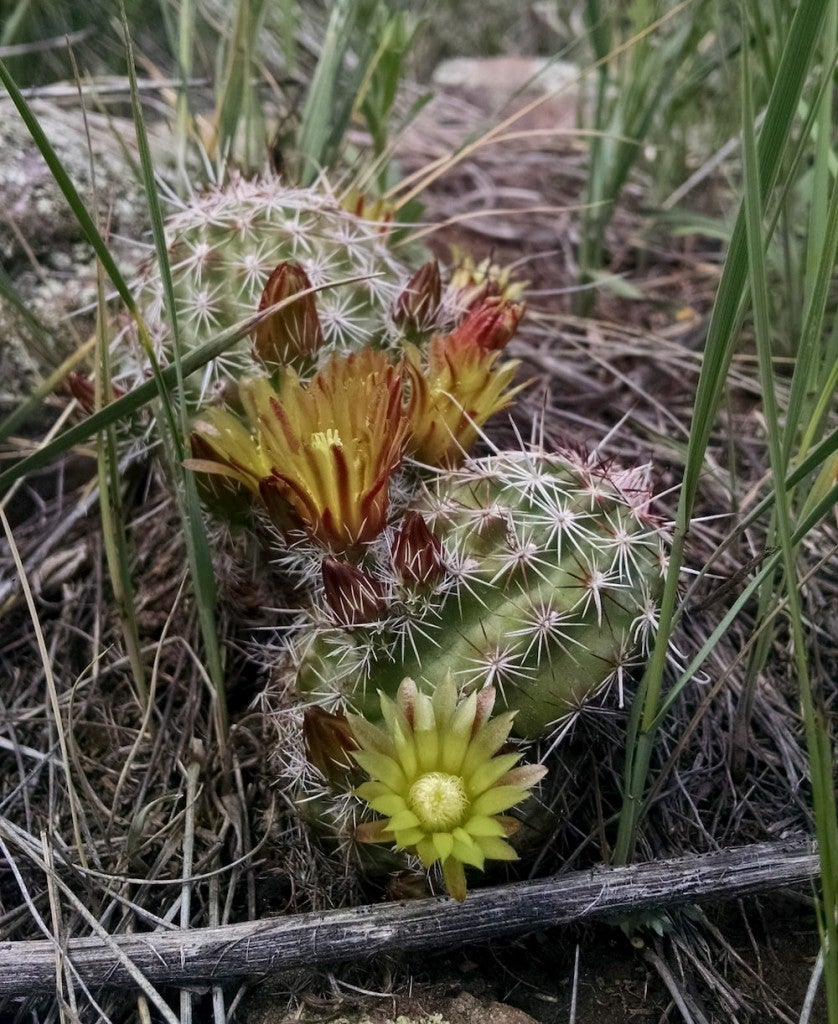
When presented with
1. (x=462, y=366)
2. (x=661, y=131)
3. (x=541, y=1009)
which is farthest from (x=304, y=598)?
(x=661, y=131)

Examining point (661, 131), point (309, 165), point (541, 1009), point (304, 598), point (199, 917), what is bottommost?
point (541, 1009)

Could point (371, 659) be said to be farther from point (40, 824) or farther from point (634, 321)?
point (634, 321)

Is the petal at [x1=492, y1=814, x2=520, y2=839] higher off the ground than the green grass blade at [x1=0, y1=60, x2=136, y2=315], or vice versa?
the green grass blade at [x1=0, y1=60, x2=136, y2=315]

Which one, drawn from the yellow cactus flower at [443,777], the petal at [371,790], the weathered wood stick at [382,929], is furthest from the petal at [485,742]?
the weathered wood stick at [382,929]

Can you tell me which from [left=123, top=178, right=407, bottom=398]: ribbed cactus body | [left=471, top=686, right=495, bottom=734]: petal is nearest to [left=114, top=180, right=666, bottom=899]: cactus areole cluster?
[left=471, top=686, right=495, bottom=734]: petal

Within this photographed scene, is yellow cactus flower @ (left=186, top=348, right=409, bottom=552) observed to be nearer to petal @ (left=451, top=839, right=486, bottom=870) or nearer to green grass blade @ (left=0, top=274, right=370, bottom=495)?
green grass blade @ (left=0, top=274, right=370, bottom=495)

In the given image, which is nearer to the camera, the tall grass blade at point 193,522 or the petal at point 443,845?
the petal at point 443,845

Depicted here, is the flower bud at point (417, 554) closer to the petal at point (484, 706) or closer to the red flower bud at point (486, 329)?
the petal at point (484, 706)
